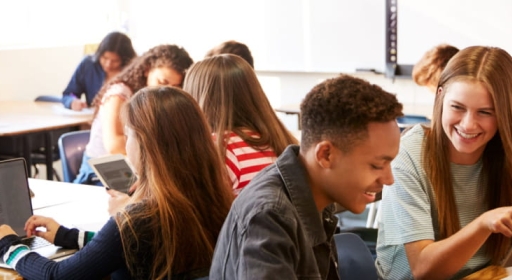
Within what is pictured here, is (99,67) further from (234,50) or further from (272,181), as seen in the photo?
(272,181)

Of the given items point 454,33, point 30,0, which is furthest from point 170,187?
point 30,0

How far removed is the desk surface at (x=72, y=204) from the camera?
111 inches

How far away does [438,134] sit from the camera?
2.12 m

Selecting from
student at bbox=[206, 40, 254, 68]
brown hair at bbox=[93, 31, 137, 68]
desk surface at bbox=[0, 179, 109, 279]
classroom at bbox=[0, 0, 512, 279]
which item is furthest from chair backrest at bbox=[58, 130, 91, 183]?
brown hair at bbox=[93, 31, 137, 68]

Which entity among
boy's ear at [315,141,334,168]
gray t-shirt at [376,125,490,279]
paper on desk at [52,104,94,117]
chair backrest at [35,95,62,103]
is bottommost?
chair backrest at [35,95,62,103]

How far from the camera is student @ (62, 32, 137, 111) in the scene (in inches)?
207

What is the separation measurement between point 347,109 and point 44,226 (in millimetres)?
1323

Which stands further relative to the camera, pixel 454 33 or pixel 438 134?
pixel 454 33

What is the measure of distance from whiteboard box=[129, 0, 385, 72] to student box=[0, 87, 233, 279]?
12.8ft

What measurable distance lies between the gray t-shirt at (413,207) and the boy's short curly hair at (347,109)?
0.62 m

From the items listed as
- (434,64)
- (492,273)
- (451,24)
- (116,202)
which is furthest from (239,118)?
(451,24)

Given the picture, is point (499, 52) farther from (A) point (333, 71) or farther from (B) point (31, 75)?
(B) point (31, 75)

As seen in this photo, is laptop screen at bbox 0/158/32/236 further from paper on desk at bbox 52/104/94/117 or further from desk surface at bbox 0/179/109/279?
paper on desk at bbox 52/104/94/117

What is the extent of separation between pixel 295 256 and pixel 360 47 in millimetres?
4711
